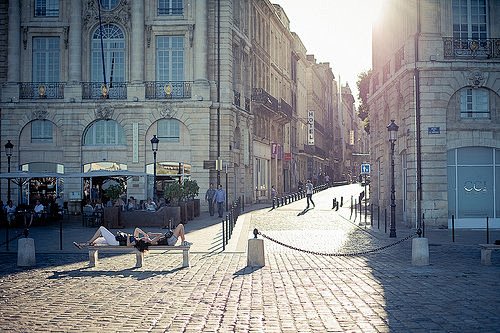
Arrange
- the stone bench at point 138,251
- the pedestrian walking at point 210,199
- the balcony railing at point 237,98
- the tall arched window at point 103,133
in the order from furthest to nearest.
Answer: the balcony railing at point 237,98
the tall arched window at point 103,133
the pedestrian walking at point 210,199
the stone bench at point 138,251

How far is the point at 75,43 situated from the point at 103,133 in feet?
16.9

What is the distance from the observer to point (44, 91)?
37594 millimetres

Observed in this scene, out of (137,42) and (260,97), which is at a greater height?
(137,42)

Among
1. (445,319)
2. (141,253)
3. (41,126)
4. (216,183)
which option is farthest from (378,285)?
(41,126)

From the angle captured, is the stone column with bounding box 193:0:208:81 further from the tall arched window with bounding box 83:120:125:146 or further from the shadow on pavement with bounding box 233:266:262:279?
the shadow on pavement with bounding box 233:266:262:279

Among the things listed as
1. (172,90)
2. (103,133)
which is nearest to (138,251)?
(172,90)

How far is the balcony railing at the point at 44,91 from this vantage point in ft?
123

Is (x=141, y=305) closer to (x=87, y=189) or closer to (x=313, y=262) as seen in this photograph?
(x=313, y=262)

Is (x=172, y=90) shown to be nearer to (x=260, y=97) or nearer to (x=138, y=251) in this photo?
(x=260, y=97)

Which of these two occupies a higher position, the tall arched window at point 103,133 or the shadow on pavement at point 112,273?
the tall arched window at point 103,133

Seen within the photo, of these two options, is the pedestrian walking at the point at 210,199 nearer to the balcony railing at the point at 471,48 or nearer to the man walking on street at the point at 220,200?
the man walking on street at the point at 220,200

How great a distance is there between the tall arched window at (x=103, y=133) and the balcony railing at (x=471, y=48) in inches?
750

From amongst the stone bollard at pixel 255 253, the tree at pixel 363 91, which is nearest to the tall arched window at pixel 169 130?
the tree at pixel 363 91

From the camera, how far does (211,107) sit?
37.7 m
